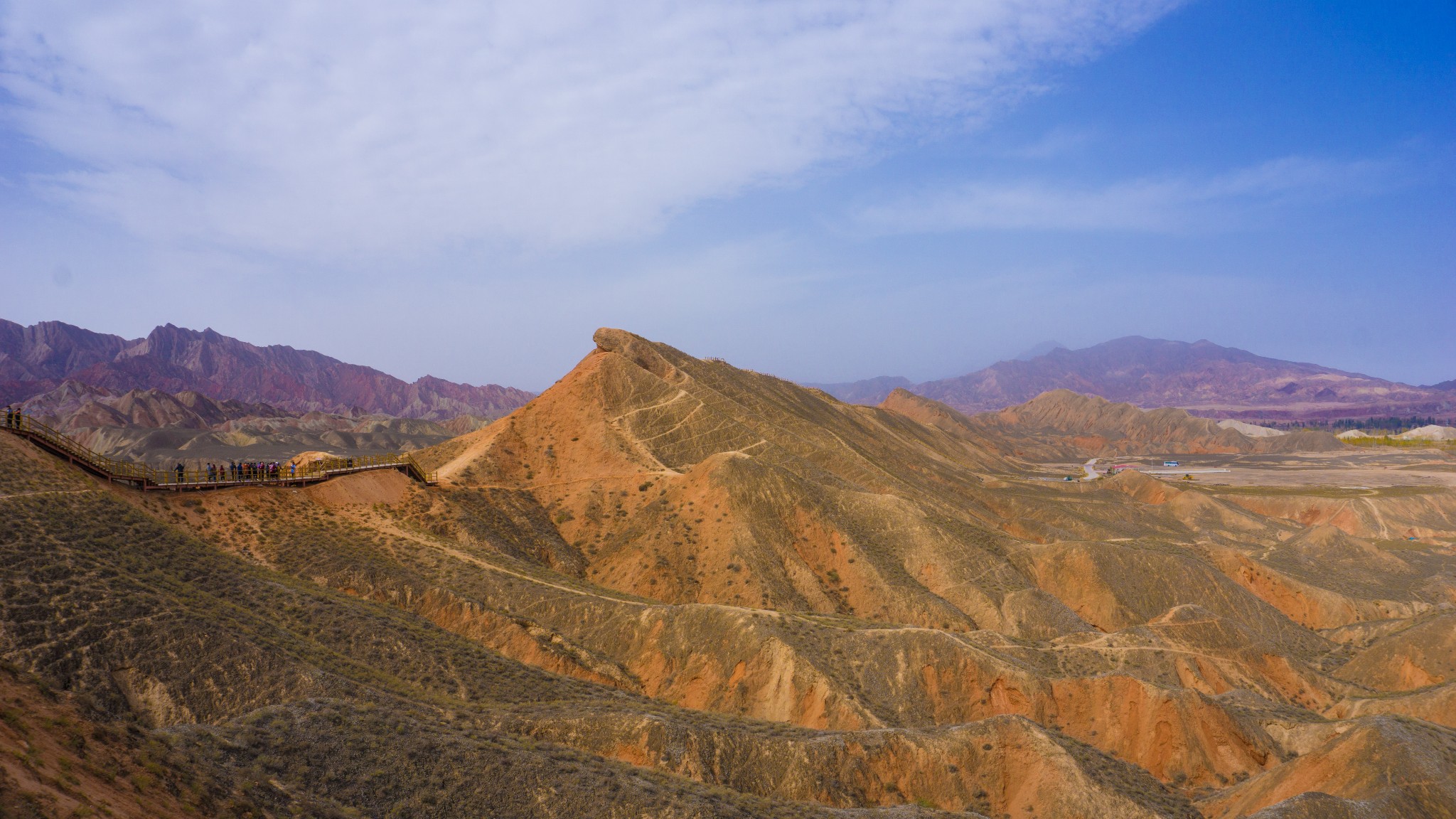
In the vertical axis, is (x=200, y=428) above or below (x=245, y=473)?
above

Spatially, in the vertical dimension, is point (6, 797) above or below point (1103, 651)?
above

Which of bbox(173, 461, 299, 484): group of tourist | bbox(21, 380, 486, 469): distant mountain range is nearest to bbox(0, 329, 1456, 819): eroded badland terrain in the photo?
bbox(173, 461, 299, 484): group of tourist

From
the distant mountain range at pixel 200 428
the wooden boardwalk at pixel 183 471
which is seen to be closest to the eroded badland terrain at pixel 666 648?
the wooden boardwalk at pixel 183 471

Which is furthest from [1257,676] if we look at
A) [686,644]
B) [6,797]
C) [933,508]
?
[6,797]

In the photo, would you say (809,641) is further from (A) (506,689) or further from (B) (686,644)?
(A) (506,689)

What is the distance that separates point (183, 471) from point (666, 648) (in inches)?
929

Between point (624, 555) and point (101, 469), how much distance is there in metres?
25.5

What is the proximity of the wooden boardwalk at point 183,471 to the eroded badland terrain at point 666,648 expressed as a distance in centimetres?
94

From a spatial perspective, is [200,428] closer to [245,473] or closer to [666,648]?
[245,473]

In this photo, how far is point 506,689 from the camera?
26.8 m

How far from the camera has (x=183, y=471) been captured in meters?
36.6

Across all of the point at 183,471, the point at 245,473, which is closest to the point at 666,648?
the point at 245,473

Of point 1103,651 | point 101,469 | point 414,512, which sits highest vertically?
point 101,469

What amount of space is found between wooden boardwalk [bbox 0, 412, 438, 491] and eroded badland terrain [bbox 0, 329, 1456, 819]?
3.08 ft
